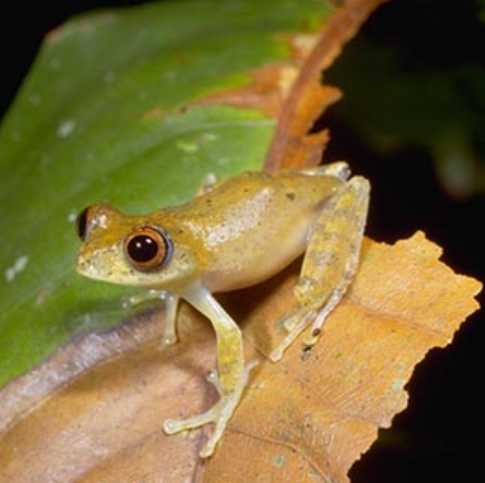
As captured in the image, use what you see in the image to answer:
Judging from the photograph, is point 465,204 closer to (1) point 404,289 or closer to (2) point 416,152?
(2) point 416,152

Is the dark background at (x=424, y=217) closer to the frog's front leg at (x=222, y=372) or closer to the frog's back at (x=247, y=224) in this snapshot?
the frog's back at (x=247, y=224)

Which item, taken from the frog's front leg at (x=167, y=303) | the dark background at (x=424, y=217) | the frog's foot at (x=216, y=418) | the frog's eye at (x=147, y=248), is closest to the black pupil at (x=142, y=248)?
the frog's eye at (x=147, y=248)

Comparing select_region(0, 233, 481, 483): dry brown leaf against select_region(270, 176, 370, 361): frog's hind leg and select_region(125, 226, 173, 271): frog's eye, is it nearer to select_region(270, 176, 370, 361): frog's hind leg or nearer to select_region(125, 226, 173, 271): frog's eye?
select_region(270, 176, 370, 361): frog's hind leg

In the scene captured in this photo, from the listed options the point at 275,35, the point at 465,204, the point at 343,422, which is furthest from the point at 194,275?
the point at 465,204

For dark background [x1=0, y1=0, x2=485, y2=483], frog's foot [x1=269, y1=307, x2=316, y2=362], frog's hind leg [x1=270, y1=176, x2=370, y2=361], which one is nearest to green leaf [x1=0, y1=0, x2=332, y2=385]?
frog's hind leg [x1=270, y1=176, x2=370, y2=361]

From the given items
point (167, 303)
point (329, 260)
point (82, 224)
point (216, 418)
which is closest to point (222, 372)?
point (216, 418)

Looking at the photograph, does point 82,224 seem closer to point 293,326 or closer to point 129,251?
point 129,251
